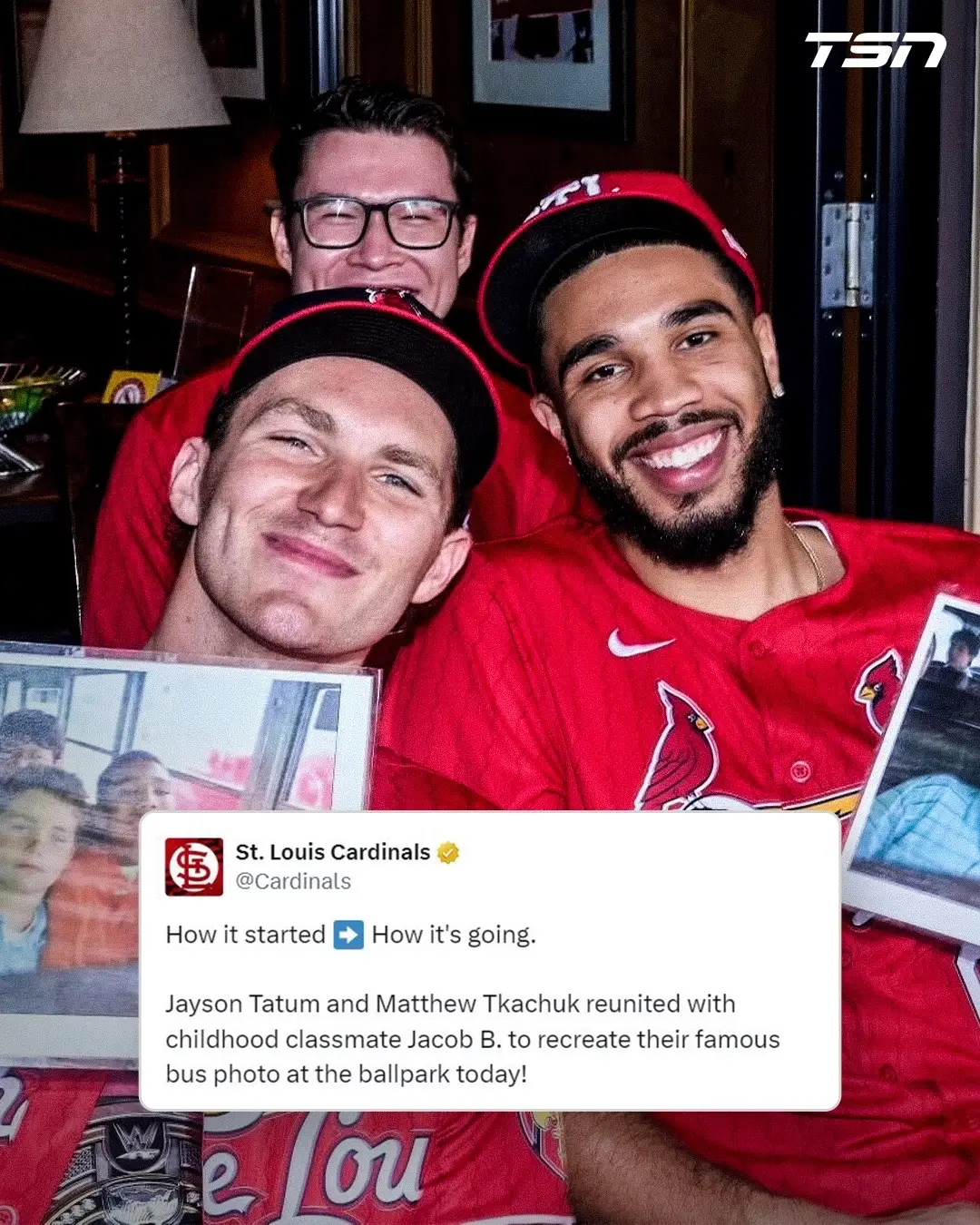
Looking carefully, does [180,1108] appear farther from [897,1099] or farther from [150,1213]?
[897,1099]

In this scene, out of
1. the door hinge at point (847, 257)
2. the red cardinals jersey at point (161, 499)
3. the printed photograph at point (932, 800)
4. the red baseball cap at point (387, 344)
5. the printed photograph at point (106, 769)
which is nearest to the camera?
the printed photograph at point (106, 769)

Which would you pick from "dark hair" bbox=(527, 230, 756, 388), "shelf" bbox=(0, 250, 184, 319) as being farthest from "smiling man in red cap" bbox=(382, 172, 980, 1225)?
"shelf" bbox=(0, 250, 184, 319)

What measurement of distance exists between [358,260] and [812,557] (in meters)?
0.74

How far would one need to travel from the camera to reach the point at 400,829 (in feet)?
2.64

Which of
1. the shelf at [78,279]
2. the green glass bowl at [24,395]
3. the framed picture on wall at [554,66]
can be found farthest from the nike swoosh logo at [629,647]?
the shelf at [78,279]

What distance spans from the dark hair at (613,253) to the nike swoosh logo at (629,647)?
28 cm

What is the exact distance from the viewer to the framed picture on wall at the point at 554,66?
8.26ft

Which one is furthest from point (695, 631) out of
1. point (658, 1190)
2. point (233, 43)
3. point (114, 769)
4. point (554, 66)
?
point (233, 43)

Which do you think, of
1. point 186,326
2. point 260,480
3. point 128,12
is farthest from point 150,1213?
point 128,12

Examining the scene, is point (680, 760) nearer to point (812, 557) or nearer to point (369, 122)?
point (812, 557)

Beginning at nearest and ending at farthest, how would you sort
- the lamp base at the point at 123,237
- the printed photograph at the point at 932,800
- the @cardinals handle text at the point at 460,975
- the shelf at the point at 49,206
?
the @cardinals handle text at the point at 460,975 → the printed photograph at the point at 932,800 → the lamp base at the point at 123,237 → the shelf at the point at 49,206

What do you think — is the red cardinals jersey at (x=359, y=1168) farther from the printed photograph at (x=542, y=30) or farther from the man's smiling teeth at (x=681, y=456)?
the printed photograph at (x=542, y=30)

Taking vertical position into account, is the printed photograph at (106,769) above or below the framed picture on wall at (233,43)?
below

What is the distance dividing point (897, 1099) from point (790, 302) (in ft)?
4.03
